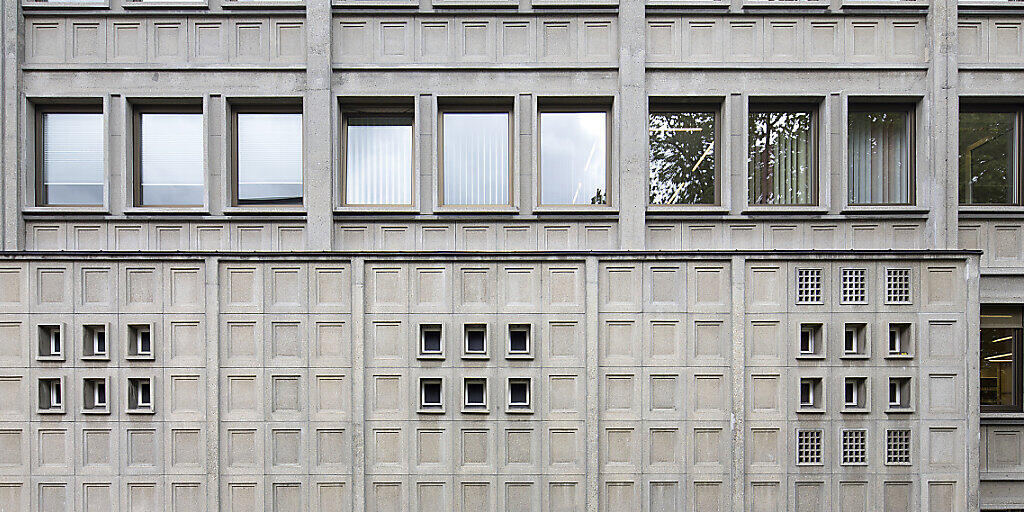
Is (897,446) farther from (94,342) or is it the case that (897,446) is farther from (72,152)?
(72,152)

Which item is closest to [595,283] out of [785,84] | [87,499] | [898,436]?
[785,84]

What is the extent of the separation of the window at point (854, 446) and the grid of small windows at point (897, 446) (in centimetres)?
40

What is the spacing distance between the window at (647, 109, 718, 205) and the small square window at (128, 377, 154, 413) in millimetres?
9514

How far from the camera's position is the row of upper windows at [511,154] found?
9273mm

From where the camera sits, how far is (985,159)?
9.43 metres

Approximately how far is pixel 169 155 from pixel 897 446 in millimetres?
13990

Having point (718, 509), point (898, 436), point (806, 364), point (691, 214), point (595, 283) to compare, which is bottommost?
point (718, 509)

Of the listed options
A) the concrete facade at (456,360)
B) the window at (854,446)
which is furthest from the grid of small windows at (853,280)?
the window at (854,446)

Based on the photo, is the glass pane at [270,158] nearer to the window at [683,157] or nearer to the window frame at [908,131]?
the window at [683,157]

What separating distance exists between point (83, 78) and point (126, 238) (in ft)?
9.63

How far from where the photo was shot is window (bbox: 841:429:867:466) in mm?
8594

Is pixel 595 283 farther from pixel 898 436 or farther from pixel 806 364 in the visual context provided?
pixel 898 436

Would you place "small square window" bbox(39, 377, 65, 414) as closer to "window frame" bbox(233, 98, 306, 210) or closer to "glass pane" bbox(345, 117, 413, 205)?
"window frame" bbox(233, 98, 306, 210)

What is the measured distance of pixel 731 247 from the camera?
29.7 feet
